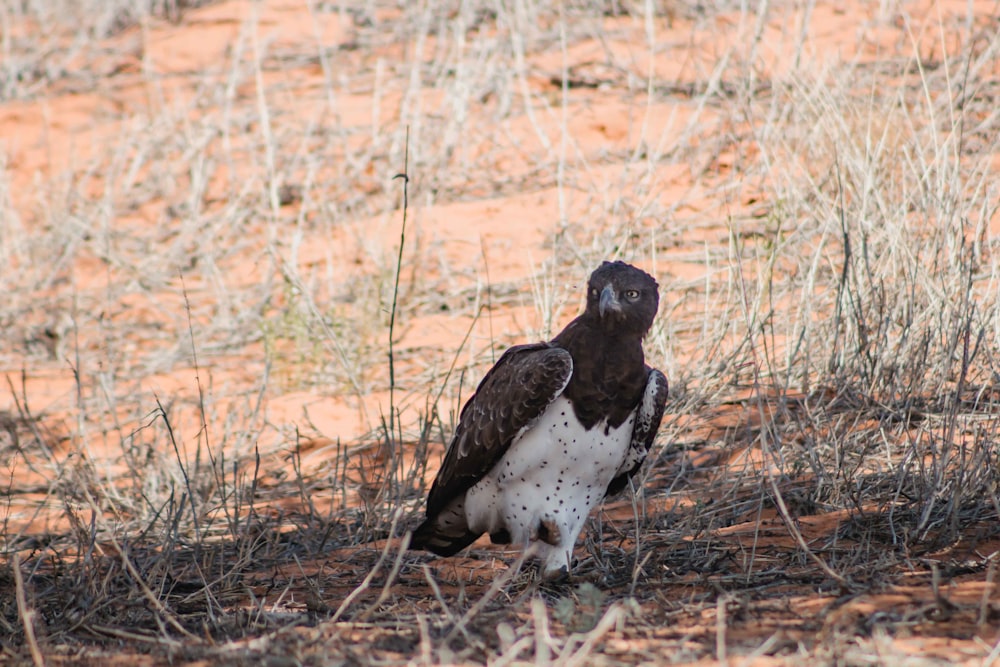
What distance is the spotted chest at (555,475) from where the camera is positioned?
4.00m

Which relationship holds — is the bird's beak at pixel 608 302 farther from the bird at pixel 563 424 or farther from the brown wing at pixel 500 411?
the brown wing at pixel 500 411

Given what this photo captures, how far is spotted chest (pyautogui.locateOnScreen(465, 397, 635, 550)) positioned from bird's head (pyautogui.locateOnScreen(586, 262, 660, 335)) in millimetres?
322

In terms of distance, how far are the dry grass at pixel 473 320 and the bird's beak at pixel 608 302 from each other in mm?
790

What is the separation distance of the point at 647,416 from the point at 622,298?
0.47 meters

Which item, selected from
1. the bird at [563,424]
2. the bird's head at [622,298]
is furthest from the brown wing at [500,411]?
→ the bird's head at [622,298]

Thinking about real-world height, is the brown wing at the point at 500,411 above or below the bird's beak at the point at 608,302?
below

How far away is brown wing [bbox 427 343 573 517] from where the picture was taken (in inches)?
155

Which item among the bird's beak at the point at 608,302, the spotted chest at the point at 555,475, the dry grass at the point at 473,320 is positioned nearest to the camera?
the dry grass at the point at 473,320

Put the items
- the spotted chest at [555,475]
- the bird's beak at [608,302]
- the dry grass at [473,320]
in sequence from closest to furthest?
the dry grass at [473,320] → the bird's beak at [608,302] → the spotted chest at [555,475]

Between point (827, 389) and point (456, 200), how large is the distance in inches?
175

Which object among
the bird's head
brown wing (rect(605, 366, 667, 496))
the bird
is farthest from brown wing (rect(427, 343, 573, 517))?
brown wing (rect(605, 366, 667, 496))

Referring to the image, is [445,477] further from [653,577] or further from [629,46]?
[629,46]

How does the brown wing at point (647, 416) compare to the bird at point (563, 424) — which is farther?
the brown wing at point (647, 416)

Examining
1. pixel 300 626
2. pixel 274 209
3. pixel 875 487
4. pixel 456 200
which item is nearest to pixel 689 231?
pixel 456 200
